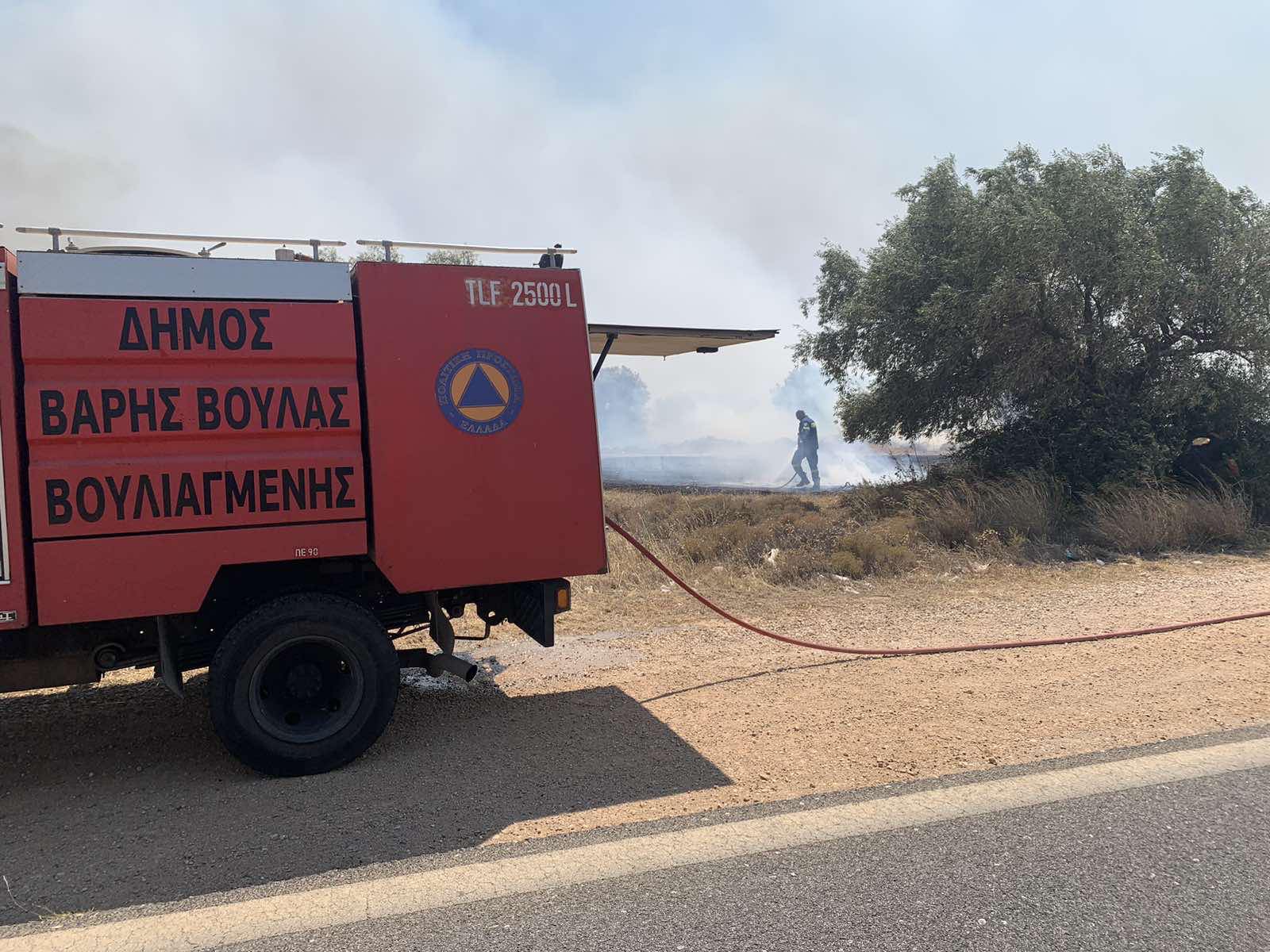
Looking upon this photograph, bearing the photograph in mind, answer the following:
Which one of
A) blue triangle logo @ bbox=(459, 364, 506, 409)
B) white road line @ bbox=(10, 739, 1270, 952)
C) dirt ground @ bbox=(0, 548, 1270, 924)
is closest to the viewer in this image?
white road line @ bbox=(10, 739, 1270, 952)

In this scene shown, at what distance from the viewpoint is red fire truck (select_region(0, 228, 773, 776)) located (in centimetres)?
436

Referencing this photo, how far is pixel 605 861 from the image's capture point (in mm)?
3662

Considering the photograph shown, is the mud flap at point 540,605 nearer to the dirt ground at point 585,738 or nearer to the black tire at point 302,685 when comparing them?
the dirt ground at point 585,738

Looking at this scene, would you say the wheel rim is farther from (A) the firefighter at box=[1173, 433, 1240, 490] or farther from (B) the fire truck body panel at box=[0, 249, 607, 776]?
(A) the firefighter at box=[1173, 433, 1240, 490]

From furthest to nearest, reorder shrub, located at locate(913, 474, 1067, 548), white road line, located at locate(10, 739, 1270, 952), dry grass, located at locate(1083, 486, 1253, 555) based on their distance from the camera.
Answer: shrub, located at locate(913, 474, 1067, 548), dry grass, located at locate(1083, 486, 1253, 555), white road line, located at locate(10, 739, 1270, 952)

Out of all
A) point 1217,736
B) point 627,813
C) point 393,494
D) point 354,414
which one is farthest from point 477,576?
point 1217,736

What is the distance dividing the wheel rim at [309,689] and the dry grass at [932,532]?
487 centimetres

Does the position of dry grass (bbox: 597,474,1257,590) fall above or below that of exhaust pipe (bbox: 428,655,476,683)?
above

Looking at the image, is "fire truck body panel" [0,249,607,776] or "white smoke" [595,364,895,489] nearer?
"fire truck body panel" [0,249,607,776]

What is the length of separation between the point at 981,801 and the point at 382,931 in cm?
267

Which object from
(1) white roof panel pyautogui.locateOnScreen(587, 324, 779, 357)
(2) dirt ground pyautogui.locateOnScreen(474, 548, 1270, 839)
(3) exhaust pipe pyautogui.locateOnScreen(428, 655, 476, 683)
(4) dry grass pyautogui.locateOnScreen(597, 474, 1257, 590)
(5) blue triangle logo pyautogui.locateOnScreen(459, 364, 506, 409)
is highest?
(1) white roof panel pyautogui.locateOnScreen(587, 324, 779, 357)

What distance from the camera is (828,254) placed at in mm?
18922

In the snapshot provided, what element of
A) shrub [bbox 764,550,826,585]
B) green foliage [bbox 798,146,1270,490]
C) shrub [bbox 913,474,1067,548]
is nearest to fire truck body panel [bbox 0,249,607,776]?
shrub [bbox 764,550,826,585]

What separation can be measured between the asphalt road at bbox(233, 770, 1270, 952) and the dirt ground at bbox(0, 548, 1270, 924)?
0.65 metres
